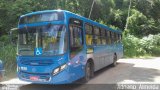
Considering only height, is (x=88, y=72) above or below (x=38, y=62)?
below

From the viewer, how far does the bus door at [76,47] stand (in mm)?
8383

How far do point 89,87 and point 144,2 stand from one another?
3137 cm

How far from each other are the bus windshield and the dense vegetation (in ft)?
15.8

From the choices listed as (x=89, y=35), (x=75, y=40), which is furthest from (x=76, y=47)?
(x=89, y=35)

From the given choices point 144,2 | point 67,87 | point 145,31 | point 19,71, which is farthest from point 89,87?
point 144,2

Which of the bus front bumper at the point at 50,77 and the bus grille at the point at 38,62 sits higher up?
the bus grille at the point at 38,62

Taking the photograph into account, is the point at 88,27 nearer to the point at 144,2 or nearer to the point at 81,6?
the point at 81,6

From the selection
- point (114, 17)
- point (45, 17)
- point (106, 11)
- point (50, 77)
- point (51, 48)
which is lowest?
point (50, 77)

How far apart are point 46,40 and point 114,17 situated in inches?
1052

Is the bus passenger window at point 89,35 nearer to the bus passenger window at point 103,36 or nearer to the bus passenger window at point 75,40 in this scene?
the bus passenger window at point 75,40

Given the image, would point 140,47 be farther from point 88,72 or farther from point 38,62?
point 38,62

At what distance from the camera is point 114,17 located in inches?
1329

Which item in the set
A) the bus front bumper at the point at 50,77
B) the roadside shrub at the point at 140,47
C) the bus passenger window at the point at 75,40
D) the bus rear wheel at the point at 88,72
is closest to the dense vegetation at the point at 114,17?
the roadside shrub at the point at 140,47

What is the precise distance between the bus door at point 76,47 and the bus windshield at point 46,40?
49 cm
